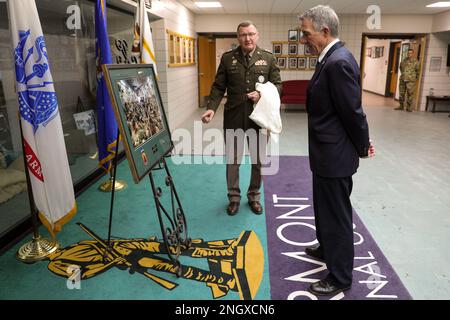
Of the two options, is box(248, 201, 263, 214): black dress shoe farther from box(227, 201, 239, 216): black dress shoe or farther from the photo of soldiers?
the photo of soldiers

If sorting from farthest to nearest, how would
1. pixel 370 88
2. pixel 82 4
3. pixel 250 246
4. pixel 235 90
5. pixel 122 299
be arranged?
pixel 370 88 → pixel 82 4 → pixel 235 90 → pixel 250 246 → pixel 122 299

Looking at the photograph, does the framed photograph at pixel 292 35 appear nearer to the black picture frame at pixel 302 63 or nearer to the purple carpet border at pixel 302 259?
the black picture frame at pixel 302 63

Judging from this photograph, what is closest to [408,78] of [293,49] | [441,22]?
[441,22]

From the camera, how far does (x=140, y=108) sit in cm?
206

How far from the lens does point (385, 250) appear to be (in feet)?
8.10

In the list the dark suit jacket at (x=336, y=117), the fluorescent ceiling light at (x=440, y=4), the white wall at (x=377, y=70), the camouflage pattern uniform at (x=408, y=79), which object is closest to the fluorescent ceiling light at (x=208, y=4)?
the fluorescent ceiling light at (x=440, y=4)

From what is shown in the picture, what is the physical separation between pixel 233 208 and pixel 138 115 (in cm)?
137

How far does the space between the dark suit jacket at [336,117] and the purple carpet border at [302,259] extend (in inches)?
28.2

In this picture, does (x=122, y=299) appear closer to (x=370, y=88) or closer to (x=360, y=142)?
(x=360, y=142)

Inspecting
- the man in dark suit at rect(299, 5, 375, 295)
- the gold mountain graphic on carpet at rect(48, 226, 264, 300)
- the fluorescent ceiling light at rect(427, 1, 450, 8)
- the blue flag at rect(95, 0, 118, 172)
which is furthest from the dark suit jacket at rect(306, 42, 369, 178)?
the fluorescent ceiling light at rect(427, 1, 450, 8)

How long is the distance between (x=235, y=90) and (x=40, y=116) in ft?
4.89

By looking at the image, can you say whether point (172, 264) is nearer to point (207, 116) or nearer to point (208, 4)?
point (207, 116)

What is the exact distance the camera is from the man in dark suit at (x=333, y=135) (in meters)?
1.71

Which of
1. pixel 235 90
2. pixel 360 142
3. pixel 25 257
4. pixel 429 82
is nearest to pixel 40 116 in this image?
pixel 25 257
